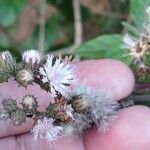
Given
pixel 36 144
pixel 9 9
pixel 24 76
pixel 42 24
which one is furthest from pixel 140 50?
pixel 42 24

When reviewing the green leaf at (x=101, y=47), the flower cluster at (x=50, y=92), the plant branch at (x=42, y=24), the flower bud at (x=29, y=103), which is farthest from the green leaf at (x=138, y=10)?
the plant branch at (x=42, y=24)

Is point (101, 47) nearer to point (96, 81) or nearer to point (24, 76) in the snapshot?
point (96, 81)

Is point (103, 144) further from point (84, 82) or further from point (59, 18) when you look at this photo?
point (59, 18)

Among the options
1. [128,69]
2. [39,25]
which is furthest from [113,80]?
[39,25]

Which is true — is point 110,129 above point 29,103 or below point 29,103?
below

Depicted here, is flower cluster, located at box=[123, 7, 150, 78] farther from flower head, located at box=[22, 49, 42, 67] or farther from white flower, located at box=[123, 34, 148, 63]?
flower head, located at box=[22, 49, 42, 67]

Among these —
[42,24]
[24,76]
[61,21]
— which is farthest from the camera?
[61,21]
